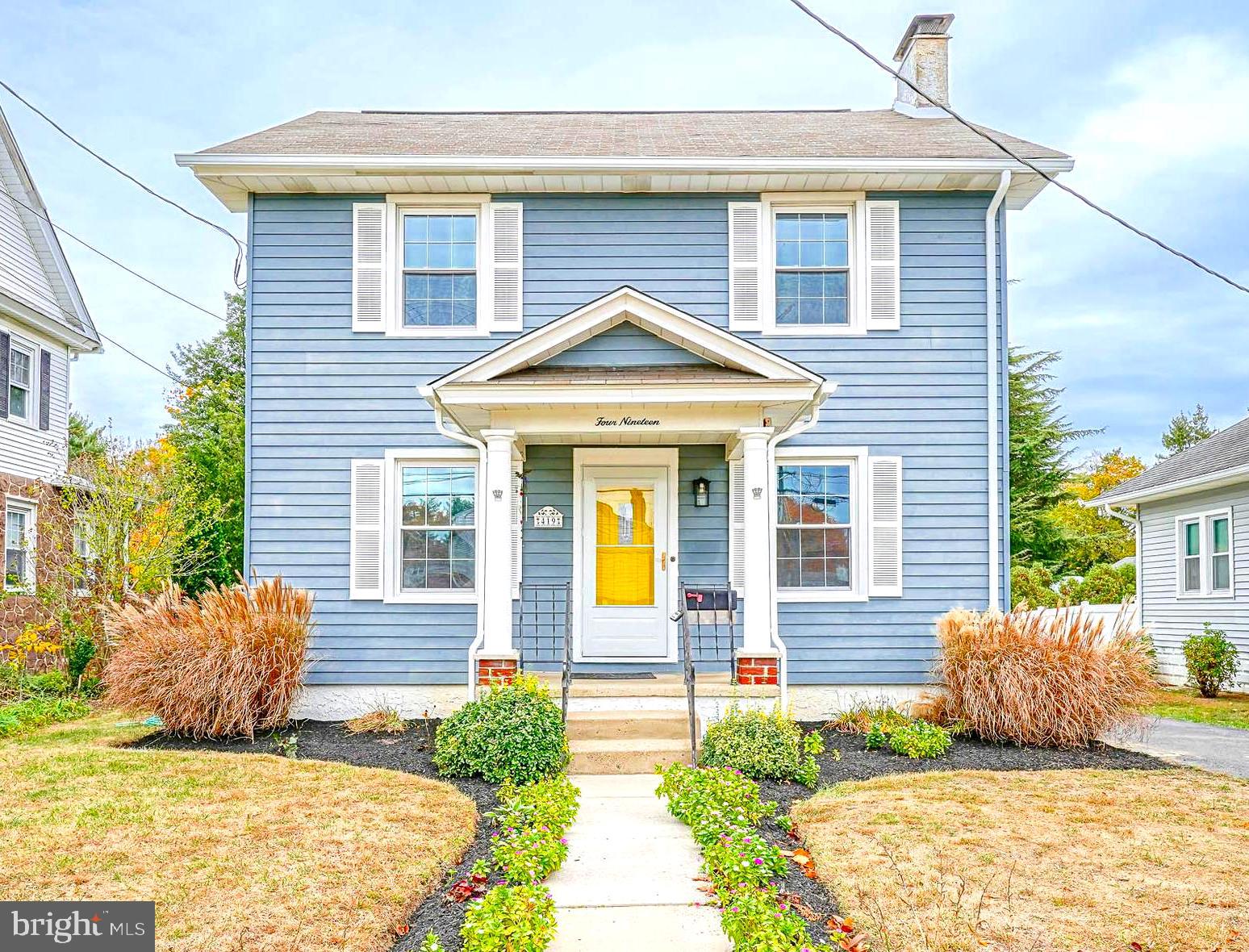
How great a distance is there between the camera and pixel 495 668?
8.05 metres

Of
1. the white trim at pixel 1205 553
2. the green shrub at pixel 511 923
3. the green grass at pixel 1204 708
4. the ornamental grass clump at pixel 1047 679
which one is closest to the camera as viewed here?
the green shrub at pixel 511 923

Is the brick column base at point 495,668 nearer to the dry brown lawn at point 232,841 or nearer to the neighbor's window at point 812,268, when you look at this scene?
the dry brown lawn at point 232,841

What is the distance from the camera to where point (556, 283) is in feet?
Result: 31.8

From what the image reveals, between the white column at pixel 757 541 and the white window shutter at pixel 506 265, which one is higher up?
the white window shutter at pixel 506 265

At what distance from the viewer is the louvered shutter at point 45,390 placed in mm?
15266

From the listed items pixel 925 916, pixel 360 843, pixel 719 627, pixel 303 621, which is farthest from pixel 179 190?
pixel 925 916

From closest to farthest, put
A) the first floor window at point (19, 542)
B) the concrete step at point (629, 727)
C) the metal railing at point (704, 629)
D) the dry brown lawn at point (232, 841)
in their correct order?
1. the dry brown lawn at point (232, 841)
2. the metal railing at point (704, 629)
3. the concrete step at point (629, 727)
4. the first floor window at point (19, 542)

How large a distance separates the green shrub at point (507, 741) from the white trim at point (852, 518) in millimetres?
3214

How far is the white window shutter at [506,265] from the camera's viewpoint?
959 centimetres

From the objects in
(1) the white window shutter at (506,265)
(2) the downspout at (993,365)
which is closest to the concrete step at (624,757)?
(2) the downspout at (993,365)

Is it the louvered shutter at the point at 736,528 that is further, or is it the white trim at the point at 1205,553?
the white trim at the point at 1205,553

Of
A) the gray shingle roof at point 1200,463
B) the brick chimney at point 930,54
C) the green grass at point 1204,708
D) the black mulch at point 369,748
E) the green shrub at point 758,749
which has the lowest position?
the green grass at point 1204,708

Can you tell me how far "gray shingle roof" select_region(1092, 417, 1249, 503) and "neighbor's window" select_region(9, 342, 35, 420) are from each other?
17964 mm

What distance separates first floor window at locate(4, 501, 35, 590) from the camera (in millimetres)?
14047
